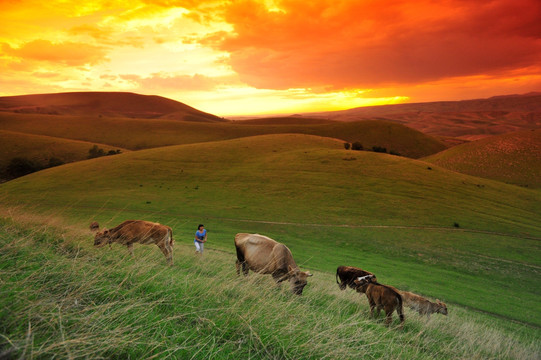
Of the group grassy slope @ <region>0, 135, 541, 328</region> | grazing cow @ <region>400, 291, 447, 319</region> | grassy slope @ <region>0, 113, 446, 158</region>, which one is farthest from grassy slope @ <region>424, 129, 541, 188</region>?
grazing cow @ <region>400, 291, 447, 319</region>

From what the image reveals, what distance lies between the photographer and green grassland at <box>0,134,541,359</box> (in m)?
4.34

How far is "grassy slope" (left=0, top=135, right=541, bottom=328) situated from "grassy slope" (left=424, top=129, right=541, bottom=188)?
2353 cm

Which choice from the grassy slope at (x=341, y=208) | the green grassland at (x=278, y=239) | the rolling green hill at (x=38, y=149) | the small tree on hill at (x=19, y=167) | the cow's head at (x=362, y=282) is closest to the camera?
the green grassland at (x=278, y=239)

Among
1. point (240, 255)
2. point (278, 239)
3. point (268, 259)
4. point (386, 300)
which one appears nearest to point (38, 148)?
point (278, 239)

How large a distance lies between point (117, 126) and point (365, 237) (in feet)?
447

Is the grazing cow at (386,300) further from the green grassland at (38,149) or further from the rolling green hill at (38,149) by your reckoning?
the green grassland at (38,149)

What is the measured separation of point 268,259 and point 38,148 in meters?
101

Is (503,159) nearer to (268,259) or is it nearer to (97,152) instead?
(268,259)

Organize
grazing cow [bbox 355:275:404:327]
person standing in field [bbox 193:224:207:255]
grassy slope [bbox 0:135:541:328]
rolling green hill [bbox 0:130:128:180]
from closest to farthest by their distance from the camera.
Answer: grazing cow [bbox 355:275:404:327] < person standing in field [bbox 193:224:207:255] < grassy slope [bbox 0:135:541:328] < rolling green hill [bbox 0:130:128:180]

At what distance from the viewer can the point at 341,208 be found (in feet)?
148

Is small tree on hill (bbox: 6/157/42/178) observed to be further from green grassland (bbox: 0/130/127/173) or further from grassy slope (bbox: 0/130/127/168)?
grassy slope (bbox: 0/130/127/168)

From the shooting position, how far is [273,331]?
4.76 metres

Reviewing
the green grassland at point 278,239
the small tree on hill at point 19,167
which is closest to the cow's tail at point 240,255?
the green grassland at point 278,239

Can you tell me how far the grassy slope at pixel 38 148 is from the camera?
83.8 meters
